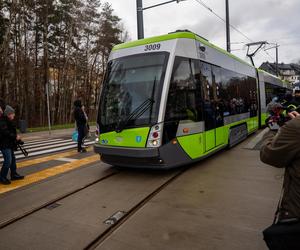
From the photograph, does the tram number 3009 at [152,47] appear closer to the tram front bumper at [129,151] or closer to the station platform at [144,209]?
the tram front bumper at [129,151]

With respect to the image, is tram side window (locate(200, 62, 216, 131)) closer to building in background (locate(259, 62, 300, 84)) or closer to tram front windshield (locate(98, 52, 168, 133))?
tram front windshield (locate(98, 52, 168, 133))

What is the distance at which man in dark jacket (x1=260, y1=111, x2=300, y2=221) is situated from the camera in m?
1.74

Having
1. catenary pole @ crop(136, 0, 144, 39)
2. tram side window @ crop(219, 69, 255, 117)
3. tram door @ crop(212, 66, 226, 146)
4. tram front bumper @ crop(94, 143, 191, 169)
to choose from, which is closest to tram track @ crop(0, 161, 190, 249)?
tram front bumper @ crop(94, 143, 191, 169)

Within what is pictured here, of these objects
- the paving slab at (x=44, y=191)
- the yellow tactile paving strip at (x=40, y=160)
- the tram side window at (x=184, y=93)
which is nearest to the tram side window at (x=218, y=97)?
the tram side window at (x=184, y=93)

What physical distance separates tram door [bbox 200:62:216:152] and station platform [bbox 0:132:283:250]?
2.88 feet

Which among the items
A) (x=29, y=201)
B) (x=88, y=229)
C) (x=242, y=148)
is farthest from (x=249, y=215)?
(x=242, y=148)

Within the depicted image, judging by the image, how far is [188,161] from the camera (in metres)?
6.13

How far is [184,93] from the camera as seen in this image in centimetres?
600

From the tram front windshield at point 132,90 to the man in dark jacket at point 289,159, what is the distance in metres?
3.77

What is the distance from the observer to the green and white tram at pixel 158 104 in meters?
5.60

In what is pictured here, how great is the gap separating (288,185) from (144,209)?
2.65 metres

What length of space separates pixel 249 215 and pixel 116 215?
1932 millimetres

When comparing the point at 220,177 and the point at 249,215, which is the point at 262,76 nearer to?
the point at 220,177

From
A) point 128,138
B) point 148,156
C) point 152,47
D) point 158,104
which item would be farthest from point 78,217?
point 152,47
